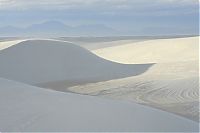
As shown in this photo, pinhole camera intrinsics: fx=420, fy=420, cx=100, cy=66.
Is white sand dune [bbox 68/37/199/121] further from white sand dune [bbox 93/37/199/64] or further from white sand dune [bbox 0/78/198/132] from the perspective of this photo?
white sand dune [bbox 93/37/199/64]

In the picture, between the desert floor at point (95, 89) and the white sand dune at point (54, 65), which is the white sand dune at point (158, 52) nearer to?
the desert floor at point (95, 89)

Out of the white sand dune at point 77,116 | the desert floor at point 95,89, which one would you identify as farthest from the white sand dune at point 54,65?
the white sand dune at point 77,116

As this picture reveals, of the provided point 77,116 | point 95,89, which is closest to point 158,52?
point 95,89

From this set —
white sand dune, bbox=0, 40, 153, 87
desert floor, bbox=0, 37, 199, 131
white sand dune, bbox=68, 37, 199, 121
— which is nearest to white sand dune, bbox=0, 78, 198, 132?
desert floor, bbox=0, 37, 199, 131

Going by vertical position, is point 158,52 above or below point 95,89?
above

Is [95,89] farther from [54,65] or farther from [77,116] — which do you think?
[77,116]

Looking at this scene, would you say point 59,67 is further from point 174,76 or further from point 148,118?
point 148,118

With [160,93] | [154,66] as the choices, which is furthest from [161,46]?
[160,93]
